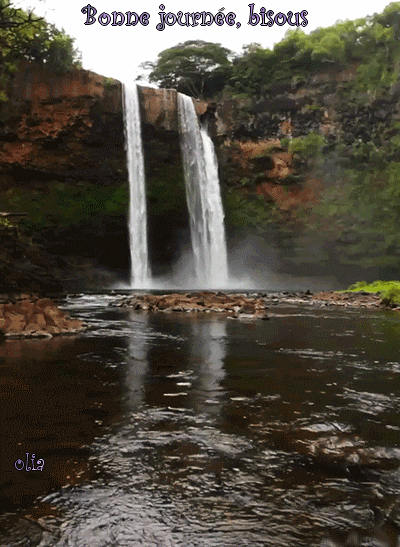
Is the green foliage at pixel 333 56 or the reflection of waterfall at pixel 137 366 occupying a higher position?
the green foliage at pixel 333 56

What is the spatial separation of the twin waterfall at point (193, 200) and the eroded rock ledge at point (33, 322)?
22.1 m

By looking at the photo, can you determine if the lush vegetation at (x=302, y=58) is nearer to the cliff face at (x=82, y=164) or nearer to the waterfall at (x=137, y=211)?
the cliff face at (x=82, y=164)

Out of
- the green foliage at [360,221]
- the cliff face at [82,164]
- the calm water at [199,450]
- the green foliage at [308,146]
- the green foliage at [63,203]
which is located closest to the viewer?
the calm water at [199,450]

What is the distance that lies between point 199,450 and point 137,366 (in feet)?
8.01

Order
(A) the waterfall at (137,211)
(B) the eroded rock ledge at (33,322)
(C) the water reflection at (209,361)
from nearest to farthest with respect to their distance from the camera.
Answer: (C) the water reflection at (209,361), (B) the eroded rock ledge at (33,322), (A) the waterfall at (137,211)

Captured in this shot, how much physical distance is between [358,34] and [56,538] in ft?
135

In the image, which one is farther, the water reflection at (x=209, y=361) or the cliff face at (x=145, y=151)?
the cliff face at (x=145, y=151)

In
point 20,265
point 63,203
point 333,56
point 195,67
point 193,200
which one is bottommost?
point 20,265

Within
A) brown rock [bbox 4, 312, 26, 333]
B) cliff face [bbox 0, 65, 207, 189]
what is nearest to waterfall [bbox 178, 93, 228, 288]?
cliff face [bbox 0, 65, 207, 189]

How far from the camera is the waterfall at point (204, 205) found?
30.8 metres

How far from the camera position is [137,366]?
4766 millimetres

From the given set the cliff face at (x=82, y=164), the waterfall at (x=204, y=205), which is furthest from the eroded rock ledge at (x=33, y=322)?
the waterfall at (x=204, y=205)

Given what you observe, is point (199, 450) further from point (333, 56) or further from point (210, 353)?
point (333, 56)

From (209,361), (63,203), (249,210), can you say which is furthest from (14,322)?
(249,210)
